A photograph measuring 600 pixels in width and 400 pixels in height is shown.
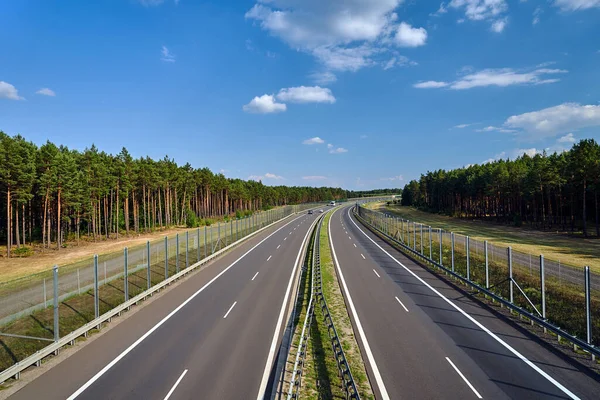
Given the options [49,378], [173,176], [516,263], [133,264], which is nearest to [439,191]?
[173,176]

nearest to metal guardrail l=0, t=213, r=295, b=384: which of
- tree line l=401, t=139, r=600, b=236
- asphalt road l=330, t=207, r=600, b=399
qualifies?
asphalt road l=330, t=207, r=600, b=399

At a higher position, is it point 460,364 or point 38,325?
point 38,325

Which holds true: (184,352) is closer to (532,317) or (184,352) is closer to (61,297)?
(61,297)

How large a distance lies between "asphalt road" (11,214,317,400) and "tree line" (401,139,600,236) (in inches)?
2376

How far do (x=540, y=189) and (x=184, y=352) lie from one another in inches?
2984

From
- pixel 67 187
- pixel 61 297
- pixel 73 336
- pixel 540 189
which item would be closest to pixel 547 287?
pixel 73 336

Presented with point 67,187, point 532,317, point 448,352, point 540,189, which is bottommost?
point 448,352

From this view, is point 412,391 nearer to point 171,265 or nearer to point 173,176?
point 171,265

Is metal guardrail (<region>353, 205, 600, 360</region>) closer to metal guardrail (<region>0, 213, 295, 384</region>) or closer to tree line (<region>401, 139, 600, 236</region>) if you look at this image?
metal guardrail (<region>0, 213, 295, 384</region>)

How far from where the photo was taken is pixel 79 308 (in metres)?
16.8

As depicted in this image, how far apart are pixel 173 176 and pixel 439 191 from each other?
91.6 metres

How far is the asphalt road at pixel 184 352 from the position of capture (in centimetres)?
1040

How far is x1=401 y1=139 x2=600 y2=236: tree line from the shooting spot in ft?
188

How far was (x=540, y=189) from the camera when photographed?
2667 inches
